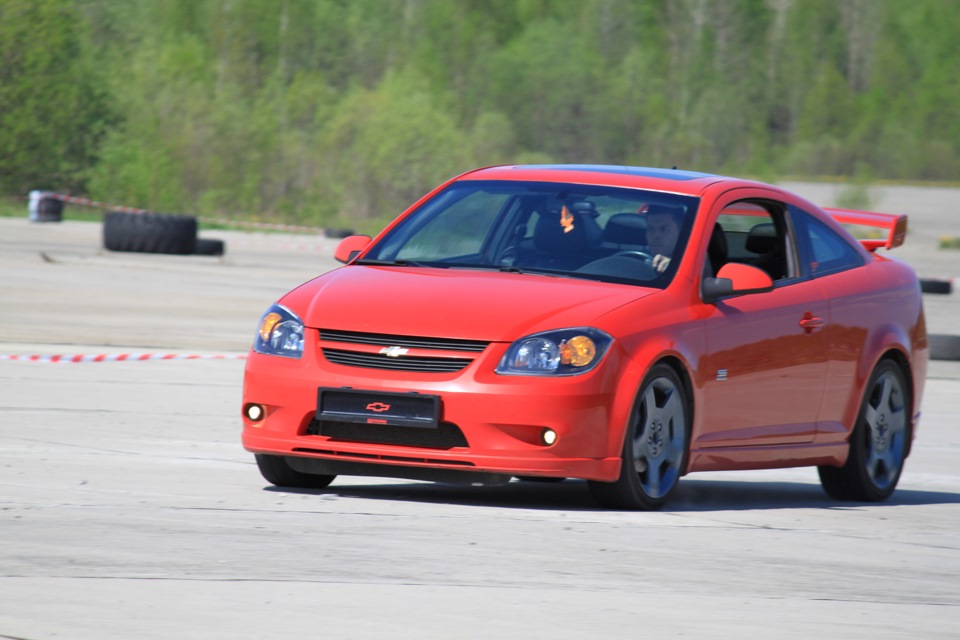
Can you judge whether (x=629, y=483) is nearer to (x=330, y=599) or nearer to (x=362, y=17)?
(x=330, y=599)

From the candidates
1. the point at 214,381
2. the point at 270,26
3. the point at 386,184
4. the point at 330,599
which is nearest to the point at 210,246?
the point at 214,381

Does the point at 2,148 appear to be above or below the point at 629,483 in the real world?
below

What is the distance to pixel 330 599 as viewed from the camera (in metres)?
5.17

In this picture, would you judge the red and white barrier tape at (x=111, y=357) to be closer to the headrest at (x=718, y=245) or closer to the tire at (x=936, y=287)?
the headrest at (x=718, y=245)

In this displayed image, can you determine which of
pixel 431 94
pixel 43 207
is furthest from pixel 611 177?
pixel 431 94

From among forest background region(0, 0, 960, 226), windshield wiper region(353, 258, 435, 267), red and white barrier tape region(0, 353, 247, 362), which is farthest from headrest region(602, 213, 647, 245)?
forest background region(0, 0, 960, 226)

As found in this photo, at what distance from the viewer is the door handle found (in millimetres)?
8570

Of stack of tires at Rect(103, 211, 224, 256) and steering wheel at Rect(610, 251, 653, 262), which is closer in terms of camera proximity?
steering wheel at Rect(610, 251, 653, 262)

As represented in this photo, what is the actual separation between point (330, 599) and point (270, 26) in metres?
105

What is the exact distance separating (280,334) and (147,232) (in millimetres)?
24327

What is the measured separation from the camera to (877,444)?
9.38 meters

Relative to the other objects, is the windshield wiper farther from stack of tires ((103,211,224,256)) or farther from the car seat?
stack of tires ((103,211,224,256))

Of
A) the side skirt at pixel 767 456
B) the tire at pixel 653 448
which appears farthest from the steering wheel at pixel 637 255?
the side skirt at pixel 767 456

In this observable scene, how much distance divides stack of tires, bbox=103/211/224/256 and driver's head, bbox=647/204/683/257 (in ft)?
78.4
